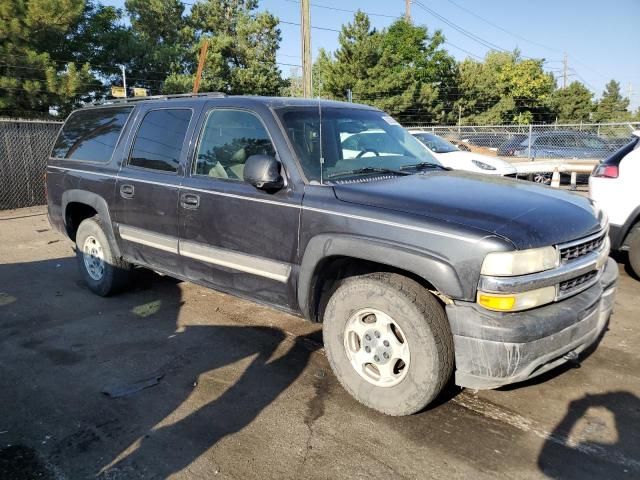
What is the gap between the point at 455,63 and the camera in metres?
50.3

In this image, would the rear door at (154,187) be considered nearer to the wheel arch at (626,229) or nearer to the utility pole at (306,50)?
the wheel arch at (626,229)

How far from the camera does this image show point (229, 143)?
394cm

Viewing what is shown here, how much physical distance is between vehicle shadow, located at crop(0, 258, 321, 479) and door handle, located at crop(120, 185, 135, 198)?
1.17 meters

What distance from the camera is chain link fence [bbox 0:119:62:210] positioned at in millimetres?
11398

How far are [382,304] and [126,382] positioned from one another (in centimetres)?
194

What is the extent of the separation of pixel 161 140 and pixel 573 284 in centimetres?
345

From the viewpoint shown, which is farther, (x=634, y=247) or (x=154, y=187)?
(x=634, y=247)

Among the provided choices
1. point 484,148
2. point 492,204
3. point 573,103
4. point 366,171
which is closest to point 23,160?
point 366,171

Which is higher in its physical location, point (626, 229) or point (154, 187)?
point (154, 187)

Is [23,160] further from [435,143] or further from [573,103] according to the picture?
[573,103]

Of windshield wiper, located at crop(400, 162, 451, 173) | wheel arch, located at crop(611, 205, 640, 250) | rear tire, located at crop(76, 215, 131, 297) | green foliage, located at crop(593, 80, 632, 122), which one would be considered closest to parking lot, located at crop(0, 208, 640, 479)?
rear tire, located at crop(76, 215, 131, 297)

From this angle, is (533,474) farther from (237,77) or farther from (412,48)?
(412,48)

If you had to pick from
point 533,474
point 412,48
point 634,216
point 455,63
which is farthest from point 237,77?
point 533,474

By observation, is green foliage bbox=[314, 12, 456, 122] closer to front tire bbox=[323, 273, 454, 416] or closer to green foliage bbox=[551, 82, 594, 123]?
green foliage bbox=[551, 82, 594, 123]
